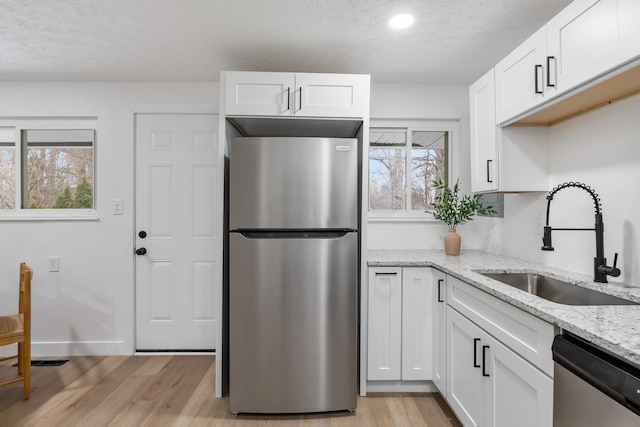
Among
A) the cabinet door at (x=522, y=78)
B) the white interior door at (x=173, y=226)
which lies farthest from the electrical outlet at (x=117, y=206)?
the cabinet door at (x=522, y=78)

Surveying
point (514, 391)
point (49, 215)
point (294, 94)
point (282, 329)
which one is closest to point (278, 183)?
point (294, 94)

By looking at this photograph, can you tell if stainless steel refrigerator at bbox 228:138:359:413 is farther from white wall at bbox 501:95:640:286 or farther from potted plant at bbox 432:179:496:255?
white wall at bbox 501:95:640:286

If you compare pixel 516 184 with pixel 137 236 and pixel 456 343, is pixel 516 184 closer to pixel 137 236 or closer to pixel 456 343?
pixel 456 343

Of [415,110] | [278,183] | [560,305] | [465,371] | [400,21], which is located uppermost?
[400,21]

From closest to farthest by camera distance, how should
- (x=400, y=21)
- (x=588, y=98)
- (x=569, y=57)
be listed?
1. (x=569, y=57)
2. (x=588, y=98)
3. (x=400, y=21)

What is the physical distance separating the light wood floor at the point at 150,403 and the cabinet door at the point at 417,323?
21 cm

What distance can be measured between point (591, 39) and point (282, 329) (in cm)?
201

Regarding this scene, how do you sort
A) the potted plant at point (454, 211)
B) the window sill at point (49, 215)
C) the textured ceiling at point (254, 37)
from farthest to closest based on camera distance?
1. the window sill at point (49, 215)
2. the potted plant at point (454, 211)
3. the textured ceiling at point (254, 37)

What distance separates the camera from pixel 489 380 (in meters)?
1.48

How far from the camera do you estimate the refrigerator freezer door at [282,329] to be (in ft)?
6.41

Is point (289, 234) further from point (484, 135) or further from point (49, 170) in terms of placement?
point (49, 170)

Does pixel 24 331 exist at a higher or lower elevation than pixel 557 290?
lower

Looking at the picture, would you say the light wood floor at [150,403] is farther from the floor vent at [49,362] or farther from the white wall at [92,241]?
the white wall at [92,241]

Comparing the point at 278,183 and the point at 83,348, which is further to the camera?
the point at 83,348
